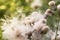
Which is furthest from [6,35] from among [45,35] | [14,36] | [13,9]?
[13,9]

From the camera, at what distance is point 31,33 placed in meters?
1.02

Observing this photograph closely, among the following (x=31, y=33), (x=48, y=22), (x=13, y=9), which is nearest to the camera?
(x=31, y=33)

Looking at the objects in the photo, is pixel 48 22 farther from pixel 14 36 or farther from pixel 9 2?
pixel 9 2

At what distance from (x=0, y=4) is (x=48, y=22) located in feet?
5.38

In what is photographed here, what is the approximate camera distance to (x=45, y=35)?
3.44ft

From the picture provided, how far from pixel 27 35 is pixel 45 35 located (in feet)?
0.27

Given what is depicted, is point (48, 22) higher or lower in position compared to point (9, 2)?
lower

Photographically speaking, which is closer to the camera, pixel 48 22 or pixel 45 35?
pixel 45 35

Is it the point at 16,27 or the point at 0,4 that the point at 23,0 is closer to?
the point at 0,4

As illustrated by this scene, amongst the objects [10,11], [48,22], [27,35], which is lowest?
[27,35]

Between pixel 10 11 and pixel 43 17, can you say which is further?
pixel 10 11

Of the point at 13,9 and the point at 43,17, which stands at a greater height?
the point at 13,9

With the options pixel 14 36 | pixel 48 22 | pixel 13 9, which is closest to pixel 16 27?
pixel 14 36

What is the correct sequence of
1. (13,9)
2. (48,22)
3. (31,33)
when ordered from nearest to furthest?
(31,33)
(48,22)
(13,9)
